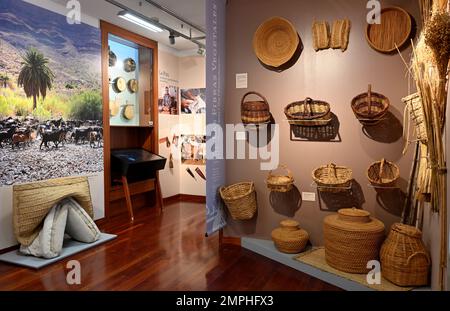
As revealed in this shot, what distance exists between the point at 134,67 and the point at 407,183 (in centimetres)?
441

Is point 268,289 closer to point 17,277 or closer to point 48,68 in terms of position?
point 17,277

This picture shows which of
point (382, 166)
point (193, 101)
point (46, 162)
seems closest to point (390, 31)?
point (382, 166)

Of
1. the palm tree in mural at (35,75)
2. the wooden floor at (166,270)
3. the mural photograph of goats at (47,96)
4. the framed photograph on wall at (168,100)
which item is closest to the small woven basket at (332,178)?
the wooden floor at (166,270)

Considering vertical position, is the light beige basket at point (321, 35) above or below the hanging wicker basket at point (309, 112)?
above

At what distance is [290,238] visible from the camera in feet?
10.7

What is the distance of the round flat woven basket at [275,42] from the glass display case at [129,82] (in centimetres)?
248

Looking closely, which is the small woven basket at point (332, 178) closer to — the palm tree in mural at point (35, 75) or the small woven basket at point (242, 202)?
the small woven basket at point (242, 202)

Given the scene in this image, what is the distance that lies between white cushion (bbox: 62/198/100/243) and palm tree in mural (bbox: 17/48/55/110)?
1.23m

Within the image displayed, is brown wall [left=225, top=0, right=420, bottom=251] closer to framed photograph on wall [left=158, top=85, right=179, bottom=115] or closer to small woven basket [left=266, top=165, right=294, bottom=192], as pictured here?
small woven basket [left=266, top=165, right=294, bottom=192]

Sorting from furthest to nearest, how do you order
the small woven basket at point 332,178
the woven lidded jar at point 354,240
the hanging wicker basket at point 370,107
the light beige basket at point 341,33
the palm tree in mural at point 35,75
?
the palm tree in mural at point 35,75, the light beige basket at point 341,33, the small woven basket at point 332,178, the hanging wicker basket at point 370,107, the woven lidded jar at point 354,240

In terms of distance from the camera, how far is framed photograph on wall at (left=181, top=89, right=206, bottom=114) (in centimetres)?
613

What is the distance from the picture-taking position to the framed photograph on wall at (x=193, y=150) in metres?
6.15

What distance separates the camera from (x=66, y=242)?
3797mm
